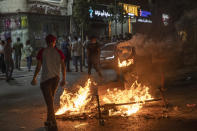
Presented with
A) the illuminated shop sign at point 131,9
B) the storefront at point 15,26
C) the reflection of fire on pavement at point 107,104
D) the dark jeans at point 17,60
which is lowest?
the reflection of fire on pavement at point 107,104

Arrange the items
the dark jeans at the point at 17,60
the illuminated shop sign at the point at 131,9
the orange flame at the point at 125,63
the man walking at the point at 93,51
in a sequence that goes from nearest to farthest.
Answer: the man walking at the point at 93,51 → the orange flame at the point at 125,63 → the dark jeans at the point at 17,60 → the illuminated shop sign at the point at 131,9

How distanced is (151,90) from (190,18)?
9639mm

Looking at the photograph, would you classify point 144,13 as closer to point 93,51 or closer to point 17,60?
point 17,60

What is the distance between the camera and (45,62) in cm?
549

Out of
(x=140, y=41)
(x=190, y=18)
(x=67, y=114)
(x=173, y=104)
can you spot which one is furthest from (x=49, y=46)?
(x=190, y=18)

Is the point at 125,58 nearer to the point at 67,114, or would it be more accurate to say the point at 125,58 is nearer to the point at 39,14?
the point at 67,114

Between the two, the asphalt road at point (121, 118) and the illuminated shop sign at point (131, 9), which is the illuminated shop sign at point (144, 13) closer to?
the illuminated shop sign at point (131, 9)

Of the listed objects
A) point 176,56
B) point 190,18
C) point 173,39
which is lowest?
point 176,56

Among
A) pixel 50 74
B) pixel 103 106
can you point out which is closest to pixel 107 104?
pixel 103 106

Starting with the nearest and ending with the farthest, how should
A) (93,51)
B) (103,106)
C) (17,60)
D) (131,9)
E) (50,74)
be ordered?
(50,74) → (103,106) → (93,51) → (17,60) → (131,9)

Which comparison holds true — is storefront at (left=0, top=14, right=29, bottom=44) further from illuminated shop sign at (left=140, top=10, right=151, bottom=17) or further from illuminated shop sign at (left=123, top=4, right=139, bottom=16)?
illuminated shop sign at (left=140, top=10, right=151, bottom=17)

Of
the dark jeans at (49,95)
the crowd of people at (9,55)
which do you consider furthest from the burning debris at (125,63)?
the dark jeans at (49,95)

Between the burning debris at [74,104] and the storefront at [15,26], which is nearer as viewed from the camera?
the burning debris at [74,104]

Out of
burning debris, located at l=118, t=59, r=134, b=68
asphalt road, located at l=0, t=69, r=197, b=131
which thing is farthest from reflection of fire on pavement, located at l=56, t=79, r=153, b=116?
burning debris, located at l=118, t=59, r=134, b=68
